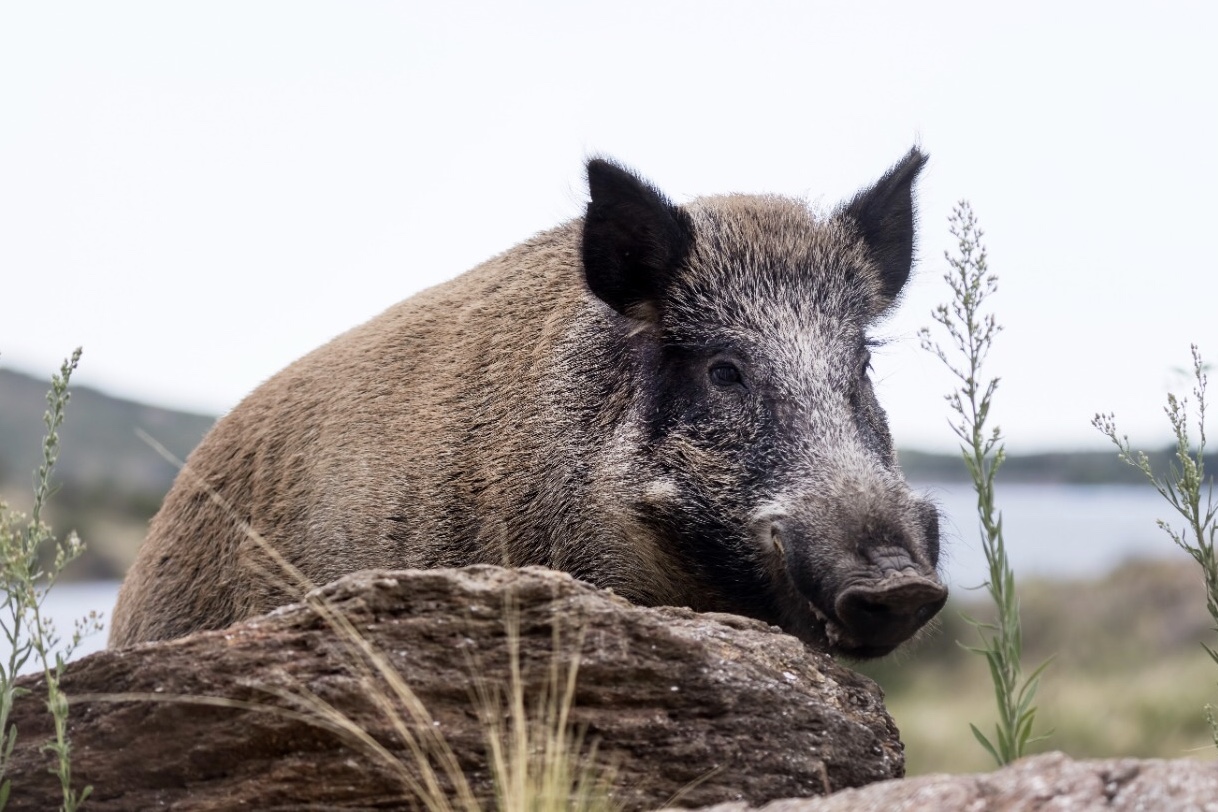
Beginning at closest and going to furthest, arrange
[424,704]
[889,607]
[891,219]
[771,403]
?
[424,704]
[889,607]
[771,403]
[891,219]

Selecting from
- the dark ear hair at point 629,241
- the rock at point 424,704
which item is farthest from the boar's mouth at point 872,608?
the dark ear hair at point 629,241

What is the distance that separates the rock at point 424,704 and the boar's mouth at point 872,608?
24.8 inches

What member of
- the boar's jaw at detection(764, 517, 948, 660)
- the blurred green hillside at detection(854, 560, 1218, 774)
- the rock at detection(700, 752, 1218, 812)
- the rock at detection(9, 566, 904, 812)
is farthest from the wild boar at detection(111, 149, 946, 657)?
the blurred green hillside at detection(854, 560, 1218, 774)

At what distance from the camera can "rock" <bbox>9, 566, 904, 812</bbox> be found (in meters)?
3.73

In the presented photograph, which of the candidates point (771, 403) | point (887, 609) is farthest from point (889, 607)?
point (771, 403)

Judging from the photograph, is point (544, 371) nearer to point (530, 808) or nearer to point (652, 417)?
point (652, 417)

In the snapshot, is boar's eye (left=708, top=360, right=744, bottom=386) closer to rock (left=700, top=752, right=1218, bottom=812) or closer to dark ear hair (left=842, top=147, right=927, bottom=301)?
dark ear hair (left=842, top=147, right=927, bottom=301)

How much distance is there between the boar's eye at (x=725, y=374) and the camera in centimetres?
599

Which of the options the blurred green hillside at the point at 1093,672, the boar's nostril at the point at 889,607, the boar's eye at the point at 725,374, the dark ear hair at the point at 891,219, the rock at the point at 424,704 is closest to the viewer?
the rock at the point at 424,704

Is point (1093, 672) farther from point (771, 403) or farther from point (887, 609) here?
point (887, 609)

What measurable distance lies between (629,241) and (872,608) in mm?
2529

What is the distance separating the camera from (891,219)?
7.13m

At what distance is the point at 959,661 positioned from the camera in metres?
28.8

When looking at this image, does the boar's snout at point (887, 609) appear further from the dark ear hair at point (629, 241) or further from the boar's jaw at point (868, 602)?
the dark ear hair at point (629, 241)
